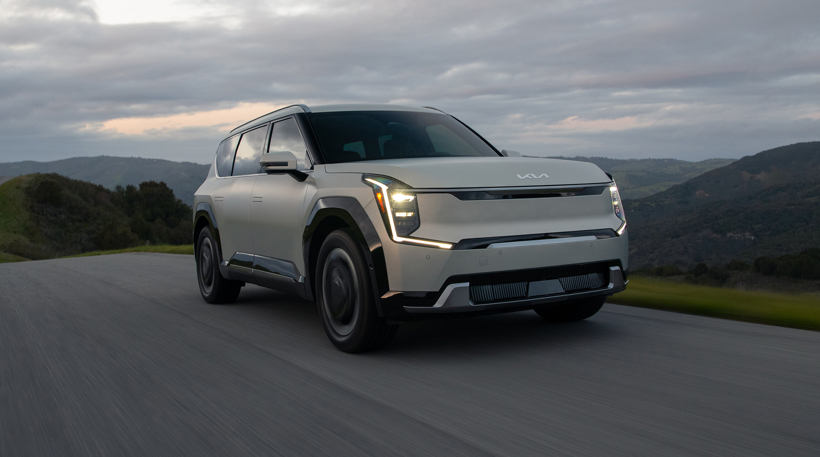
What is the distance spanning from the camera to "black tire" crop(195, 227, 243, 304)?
7332mm

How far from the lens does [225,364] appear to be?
458 centimetres

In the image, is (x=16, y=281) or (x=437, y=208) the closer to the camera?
(x=437, y=208)

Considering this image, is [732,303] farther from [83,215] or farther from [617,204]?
[83,215]

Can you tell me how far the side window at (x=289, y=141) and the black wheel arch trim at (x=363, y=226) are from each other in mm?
627

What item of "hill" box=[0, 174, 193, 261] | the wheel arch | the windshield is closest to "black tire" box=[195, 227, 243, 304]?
the wheel arch

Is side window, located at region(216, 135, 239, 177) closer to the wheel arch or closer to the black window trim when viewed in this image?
the wheel arch

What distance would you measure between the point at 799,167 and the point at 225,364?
526ft

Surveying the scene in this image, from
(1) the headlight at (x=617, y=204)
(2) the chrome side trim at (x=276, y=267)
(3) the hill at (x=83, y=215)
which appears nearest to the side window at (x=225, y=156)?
(2) the chrome side trim at (x=276, y=267)

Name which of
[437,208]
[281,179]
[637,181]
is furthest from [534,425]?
[637,181]

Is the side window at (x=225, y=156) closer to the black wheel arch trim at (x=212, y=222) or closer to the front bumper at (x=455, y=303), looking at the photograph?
the black wheel arch trim at (x=212, y=222)

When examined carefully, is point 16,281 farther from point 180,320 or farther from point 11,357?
point 11,357

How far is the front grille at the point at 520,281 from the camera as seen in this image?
13.8 ft

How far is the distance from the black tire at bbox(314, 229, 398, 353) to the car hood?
55 centimetres

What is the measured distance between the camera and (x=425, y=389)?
3787 millimetres
